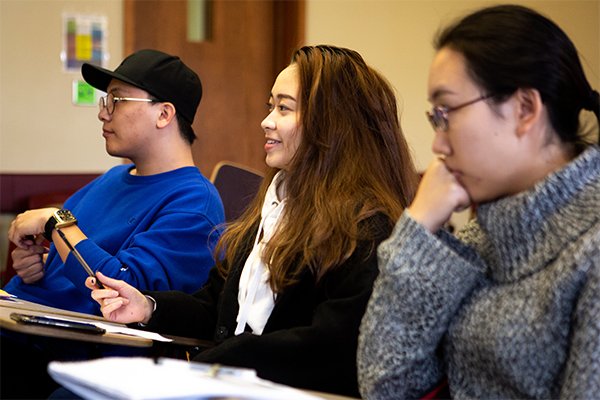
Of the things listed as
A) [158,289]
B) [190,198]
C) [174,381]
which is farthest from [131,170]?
[174,381]

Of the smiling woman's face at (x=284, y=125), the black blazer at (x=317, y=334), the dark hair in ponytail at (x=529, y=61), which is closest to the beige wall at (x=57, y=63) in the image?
the smiling woman's face at (x=284, y=125)

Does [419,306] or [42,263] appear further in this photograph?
[42,263]

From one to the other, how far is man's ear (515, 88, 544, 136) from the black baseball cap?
1.42 m

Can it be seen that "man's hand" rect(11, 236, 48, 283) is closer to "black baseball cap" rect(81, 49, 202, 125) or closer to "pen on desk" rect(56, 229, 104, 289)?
"pen on desk" rect(56, 229, 104, 289)

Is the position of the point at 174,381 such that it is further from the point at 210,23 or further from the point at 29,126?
the point at 210,23

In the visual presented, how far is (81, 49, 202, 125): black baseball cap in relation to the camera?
262 cm

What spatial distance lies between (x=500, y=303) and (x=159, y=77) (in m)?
1.51

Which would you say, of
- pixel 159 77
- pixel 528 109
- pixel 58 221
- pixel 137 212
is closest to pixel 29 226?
pixel 58 221

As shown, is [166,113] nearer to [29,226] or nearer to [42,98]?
[29,226]

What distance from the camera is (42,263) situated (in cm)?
261

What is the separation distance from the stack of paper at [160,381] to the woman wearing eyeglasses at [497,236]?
0.31 metres

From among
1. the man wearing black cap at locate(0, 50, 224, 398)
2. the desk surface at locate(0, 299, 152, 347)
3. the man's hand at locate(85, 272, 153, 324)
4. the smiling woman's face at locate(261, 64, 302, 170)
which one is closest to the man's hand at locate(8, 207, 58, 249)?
the man wearing black cap at locate(0, 50, 224, 398)

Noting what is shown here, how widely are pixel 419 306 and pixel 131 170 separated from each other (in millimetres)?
1462

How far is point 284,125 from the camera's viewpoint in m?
1.98
